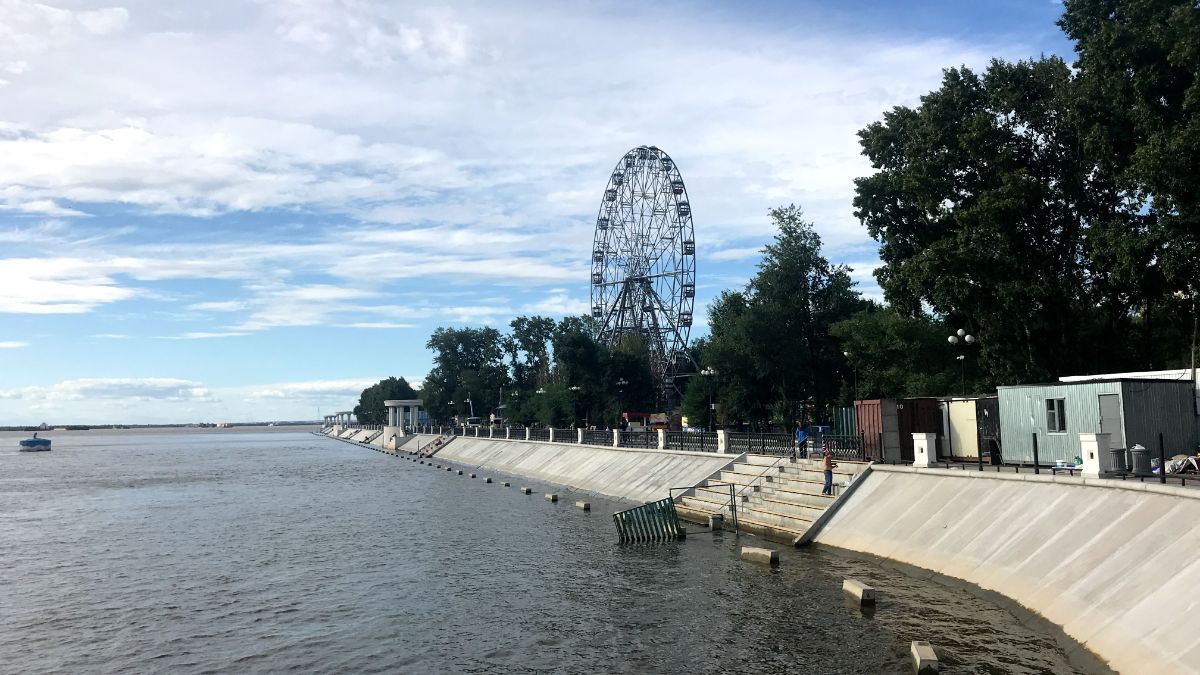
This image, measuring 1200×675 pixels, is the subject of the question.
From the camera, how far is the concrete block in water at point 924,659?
52.3 ft

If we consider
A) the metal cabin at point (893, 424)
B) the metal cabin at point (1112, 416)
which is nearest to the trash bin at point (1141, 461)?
the metal cabin at point (1112, 416)

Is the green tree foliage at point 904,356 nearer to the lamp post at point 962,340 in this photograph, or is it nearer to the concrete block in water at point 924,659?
the lamp post at point 962,340

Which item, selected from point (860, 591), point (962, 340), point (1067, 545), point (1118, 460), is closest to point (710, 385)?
point (962, 340)

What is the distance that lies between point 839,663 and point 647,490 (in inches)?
1242

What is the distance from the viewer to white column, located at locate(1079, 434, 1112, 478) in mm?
22422

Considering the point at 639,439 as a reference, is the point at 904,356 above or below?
above

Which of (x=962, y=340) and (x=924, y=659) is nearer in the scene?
(x=924, y=659)

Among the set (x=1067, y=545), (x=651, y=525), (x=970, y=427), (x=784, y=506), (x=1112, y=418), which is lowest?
(x=651, y=525)

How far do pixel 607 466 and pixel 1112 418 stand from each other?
37169 millimetres

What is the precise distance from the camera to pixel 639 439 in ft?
199

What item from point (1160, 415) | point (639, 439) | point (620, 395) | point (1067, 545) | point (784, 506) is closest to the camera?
point (1067, 545)

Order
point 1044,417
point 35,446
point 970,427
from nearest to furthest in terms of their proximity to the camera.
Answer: point 1044,417
point 970,427
point 35,446

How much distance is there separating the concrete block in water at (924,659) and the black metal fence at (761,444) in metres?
22.4

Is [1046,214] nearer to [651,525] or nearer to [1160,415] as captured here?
[1160,415]
